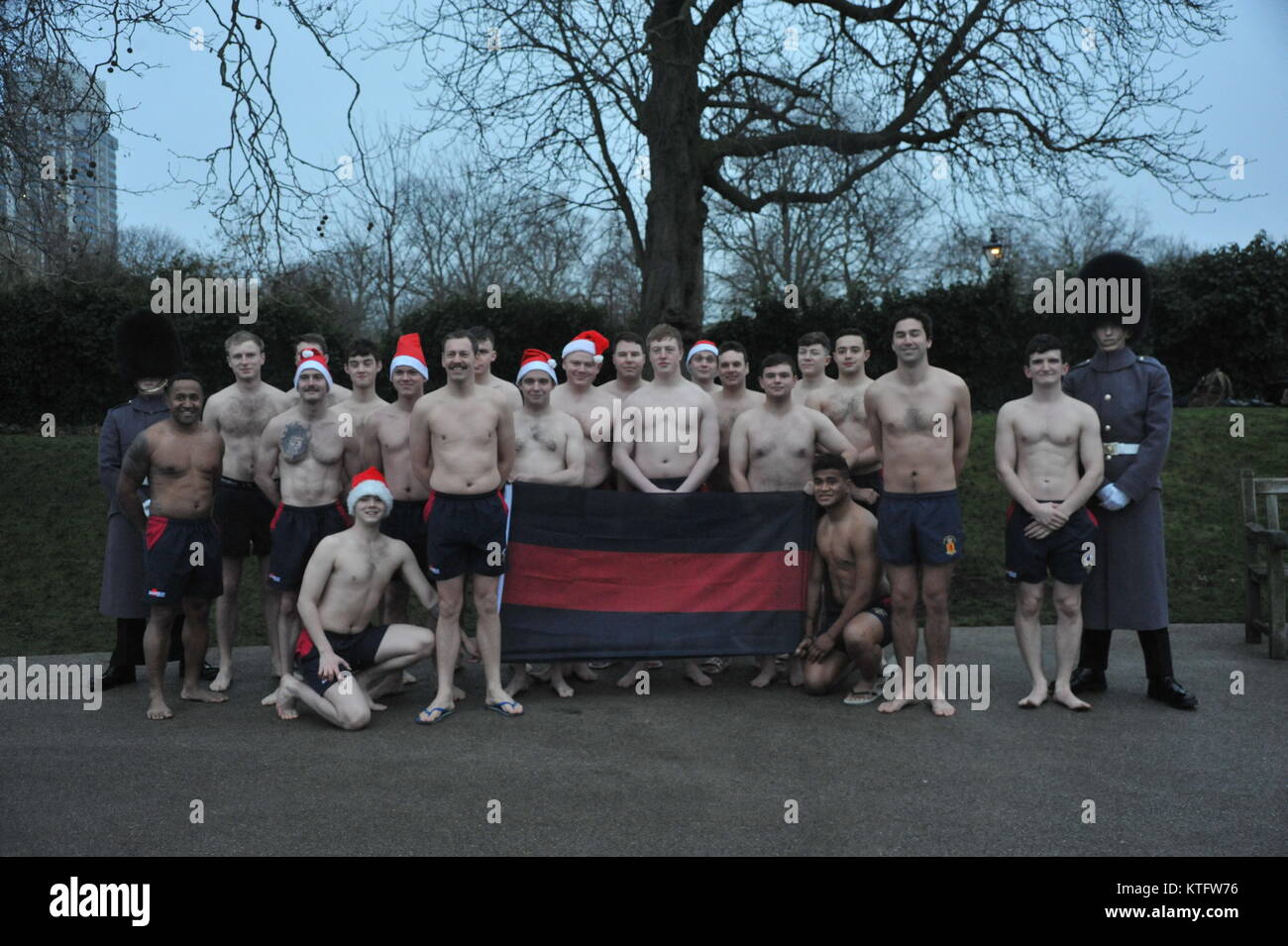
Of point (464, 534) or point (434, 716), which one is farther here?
point (464, 534)

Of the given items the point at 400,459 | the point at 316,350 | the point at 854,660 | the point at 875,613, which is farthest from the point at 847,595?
the point at 316,350

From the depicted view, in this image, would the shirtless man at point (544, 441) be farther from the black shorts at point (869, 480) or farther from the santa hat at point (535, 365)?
the black shorts at point (869, 480)

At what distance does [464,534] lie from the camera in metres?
6.21

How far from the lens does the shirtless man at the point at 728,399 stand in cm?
746

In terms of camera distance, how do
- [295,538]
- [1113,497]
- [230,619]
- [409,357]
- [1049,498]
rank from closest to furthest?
[1049,498] → [1113,497] → [295,538] → [409,357] → [230,619]

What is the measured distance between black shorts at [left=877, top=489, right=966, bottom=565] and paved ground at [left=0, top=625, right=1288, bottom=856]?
0.95 m

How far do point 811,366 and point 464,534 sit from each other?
2863mm

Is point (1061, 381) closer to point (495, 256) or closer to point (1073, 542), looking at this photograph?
point (1073, 542)

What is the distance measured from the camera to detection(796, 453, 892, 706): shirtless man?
658 centimetres

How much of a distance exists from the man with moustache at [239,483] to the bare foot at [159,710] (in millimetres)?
664

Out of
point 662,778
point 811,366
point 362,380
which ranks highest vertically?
point 811,366

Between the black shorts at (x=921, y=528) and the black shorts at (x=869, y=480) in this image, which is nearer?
the black shorts at (x=921, y=528)

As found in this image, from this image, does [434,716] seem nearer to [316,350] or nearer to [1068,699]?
[316,350]

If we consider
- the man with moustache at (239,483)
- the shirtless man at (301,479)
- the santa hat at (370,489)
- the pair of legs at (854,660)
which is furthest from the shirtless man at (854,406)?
the man with moustache at (239,483)
